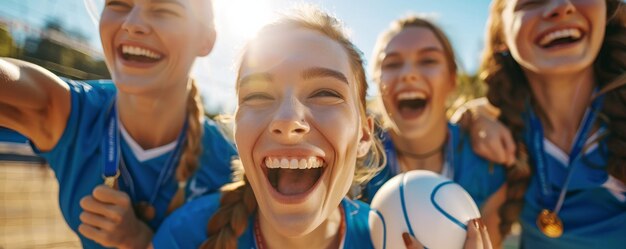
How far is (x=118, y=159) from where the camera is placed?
2.68m

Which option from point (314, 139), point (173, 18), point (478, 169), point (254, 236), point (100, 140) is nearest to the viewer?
point (314, 139)

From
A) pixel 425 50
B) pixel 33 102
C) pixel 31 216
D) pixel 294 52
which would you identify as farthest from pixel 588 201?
pixel 31 216

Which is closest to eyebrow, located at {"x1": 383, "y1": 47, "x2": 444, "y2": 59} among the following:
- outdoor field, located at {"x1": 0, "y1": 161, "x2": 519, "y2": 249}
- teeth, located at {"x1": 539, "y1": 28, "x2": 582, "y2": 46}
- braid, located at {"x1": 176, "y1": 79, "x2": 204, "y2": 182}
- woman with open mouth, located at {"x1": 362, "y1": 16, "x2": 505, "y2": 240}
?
woman with open mouth, located at {"x1": 362, "y1": 16, "x2": 505, "y2": 240}

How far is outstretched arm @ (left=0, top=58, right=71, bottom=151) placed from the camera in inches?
89.6

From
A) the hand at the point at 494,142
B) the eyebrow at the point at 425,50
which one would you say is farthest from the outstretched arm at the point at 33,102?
the hand at the point at 494,142

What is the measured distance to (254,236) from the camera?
2.30m

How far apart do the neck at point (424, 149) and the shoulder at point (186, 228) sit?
1650 mm

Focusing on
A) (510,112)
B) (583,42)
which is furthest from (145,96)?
(583,42)

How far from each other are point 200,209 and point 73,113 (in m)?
1.03

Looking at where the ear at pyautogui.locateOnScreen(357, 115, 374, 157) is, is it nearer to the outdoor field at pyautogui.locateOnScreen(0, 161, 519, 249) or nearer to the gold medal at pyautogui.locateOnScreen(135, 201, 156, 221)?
the gold medal at pyautogui.locateOnScreen(135, 201, 156, 221)

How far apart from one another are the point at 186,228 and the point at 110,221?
0.53m

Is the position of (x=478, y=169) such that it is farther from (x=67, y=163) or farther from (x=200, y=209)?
(x=67, y=163)

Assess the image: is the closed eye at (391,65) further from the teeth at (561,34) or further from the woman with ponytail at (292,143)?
the woman with ponytail at (292,143)

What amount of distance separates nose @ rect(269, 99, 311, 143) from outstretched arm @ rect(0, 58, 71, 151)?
4.55 ft
